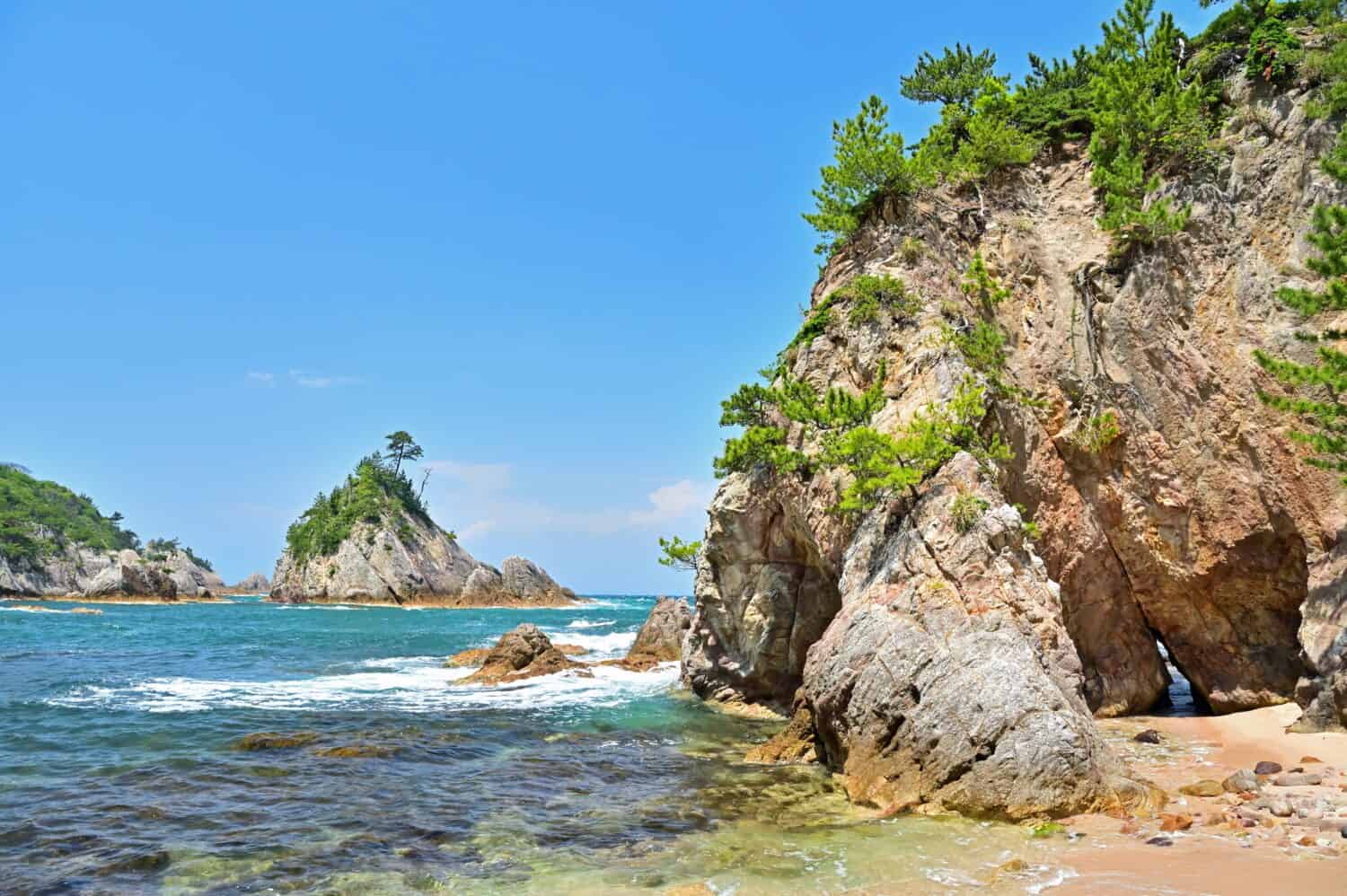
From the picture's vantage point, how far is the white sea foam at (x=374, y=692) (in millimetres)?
20094

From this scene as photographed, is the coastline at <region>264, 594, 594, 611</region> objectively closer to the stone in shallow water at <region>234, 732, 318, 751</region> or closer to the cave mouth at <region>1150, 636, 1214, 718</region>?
the stone in shallow water at <region>234, 732, 318, 751</region>

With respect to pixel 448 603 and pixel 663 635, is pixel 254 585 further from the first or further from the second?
pixel 663 635

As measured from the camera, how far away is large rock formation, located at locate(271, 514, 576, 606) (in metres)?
87.0

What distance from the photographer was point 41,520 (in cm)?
8931

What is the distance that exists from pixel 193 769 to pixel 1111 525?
17945 mm

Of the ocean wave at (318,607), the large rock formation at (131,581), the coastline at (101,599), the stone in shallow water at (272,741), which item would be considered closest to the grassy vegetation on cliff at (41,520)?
the coastline at (101,599)

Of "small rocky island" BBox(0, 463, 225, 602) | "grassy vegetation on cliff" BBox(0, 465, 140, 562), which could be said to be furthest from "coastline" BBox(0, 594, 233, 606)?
"grassy vegetation on cliff" BBox(0, 465, 140, 562)

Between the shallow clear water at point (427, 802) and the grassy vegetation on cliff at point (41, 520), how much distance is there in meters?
77.8

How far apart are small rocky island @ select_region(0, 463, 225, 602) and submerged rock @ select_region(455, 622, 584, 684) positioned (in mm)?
74105

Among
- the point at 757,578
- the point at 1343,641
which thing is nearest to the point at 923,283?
the point at 757,578

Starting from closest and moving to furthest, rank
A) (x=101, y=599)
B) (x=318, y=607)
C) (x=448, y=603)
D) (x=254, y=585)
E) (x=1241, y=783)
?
1. (x=1241, y=783)
2. (x=101, y=599)
3. (x=318, y=607)
4. (x=448, y=603)
5. (x=254, y=585)

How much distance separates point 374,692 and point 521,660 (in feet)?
18.1

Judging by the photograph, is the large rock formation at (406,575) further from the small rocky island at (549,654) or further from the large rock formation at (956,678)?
the large rock formation at (956,678)

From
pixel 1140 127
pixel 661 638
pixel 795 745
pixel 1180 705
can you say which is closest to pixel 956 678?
pixel 795 745
